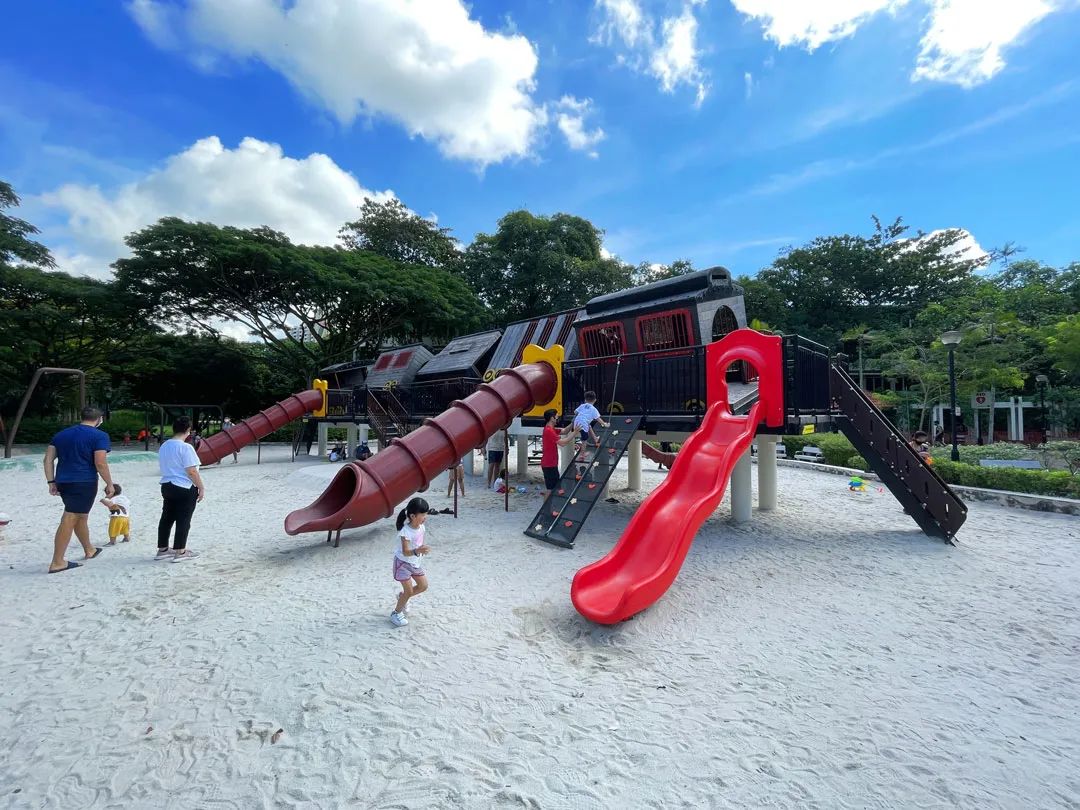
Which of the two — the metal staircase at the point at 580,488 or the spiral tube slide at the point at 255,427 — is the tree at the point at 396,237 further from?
the metal staircase at the point at 580,488

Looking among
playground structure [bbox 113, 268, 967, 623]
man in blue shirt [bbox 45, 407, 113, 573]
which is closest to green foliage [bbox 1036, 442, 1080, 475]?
playground structure [bbox 113, 268, 967, 623]

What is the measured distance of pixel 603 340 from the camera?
11.6 meters

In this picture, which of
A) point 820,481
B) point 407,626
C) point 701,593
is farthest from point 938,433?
point 407,626

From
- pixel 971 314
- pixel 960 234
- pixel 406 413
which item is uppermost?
pixel 960 234

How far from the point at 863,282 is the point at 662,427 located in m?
34.6

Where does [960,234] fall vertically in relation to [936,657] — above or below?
above

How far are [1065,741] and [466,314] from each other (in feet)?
96.5

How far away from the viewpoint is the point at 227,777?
2.73m

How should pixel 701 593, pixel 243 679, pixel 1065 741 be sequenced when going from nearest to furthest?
pixel 1065 741 < pixel 243 679 < pixel 701 593

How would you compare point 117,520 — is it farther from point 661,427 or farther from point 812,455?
point 812,455

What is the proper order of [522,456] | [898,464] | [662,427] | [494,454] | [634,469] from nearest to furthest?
[898,464] → [662,427] → [634,469] → [494,454] → [522,456]

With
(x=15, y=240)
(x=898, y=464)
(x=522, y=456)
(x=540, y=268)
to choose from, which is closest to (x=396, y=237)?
(x=540, y=268)

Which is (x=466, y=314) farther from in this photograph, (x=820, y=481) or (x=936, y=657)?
(x=936, y=657)

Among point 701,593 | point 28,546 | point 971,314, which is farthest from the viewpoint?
point 971,314
